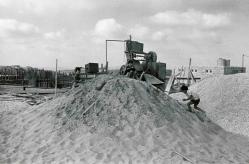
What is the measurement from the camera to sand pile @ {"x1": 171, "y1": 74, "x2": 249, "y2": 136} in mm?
7785

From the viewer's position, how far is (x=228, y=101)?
30.1 feet

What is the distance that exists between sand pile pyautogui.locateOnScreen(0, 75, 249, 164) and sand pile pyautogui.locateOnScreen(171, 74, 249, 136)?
162 cm

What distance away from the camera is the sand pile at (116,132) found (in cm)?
436

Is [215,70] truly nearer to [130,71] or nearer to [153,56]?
[153,56]

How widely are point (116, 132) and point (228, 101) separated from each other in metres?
6.32

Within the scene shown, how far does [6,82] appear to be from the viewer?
1730 centimetres

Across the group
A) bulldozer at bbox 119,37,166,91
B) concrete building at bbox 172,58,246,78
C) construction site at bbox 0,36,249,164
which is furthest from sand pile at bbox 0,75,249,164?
concrete building at bbox 172,58,246,78

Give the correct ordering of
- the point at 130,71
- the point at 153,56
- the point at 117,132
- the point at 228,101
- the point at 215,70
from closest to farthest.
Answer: the point at 117,132 → the point at 130,71 → the point at 228,101 → the point at 153,56 → the point at 215,70

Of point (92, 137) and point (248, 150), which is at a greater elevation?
point (92, 137)

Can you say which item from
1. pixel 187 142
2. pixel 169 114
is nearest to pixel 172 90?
pixel 169 114

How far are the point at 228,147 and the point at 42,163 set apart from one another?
4259 mm

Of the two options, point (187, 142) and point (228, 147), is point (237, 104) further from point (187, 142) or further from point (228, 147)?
point (187, 142)

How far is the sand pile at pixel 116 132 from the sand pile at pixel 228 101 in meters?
1.62

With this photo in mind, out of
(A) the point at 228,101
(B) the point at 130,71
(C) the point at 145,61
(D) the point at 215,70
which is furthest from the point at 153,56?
(D) the point at 215,70
